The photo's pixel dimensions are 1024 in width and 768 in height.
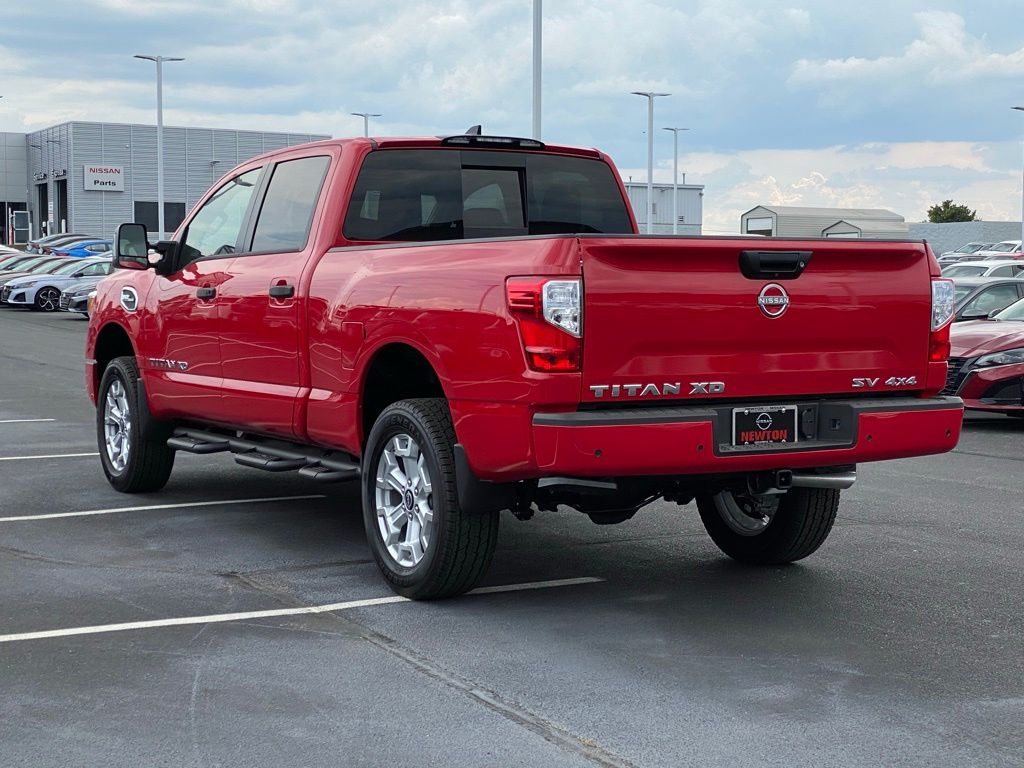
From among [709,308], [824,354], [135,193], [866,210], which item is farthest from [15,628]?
[866,210]

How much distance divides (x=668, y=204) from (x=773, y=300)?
10079cm

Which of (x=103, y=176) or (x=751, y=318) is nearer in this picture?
(x=751, y=318)

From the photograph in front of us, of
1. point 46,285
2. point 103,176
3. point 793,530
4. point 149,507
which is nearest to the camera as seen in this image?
point 793,530

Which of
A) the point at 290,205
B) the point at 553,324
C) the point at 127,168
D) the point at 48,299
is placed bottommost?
the point at 48,299

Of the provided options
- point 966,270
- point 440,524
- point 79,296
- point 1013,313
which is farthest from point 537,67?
point 440,524

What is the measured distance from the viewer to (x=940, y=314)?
638 cm

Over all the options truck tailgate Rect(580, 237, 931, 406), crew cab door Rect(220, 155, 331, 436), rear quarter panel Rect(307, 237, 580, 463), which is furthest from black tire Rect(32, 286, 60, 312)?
truck tailgate Rect(580, 237, 931, 406)

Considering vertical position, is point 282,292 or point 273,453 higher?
Result: point 282,292

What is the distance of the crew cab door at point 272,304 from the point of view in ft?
23.9

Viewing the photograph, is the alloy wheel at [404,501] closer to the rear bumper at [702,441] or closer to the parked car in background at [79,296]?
the rear bumper at [702,441]

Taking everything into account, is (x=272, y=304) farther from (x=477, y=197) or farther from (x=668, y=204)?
(x=668, y=204)

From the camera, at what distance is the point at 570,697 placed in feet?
16.2

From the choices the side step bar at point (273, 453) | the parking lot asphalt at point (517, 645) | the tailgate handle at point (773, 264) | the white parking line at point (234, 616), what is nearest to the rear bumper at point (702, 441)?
the tailgate handle at point (773, 264)

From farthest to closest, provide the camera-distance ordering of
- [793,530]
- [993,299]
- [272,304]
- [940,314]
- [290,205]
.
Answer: [993,299] → [290,205] → [272,304] → [793,530] → [940,314]
